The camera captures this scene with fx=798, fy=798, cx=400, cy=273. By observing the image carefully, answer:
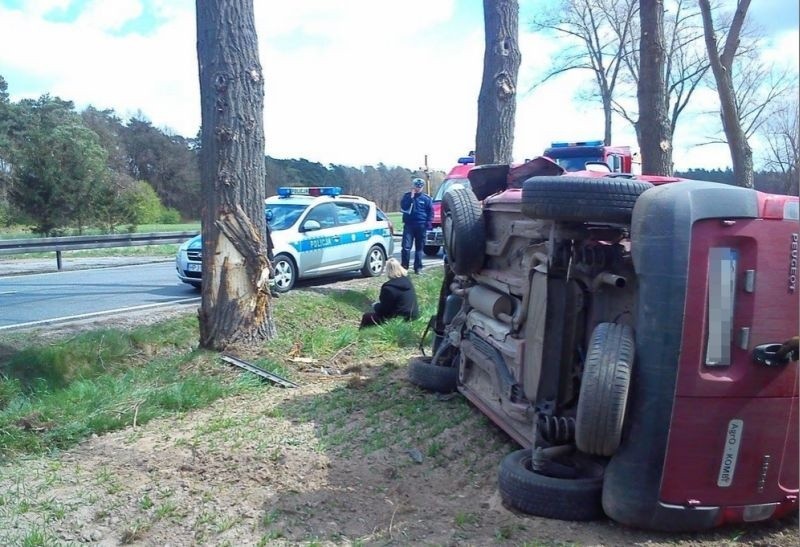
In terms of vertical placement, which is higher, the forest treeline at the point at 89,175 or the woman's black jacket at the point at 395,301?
the forest treeline at the point at 89,175

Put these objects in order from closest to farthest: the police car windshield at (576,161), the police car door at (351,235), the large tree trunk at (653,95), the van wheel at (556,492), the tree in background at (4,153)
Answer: the van wheel at (556,492)
the large tree trunk at (653,95)
the police car windshield at (576,161)
the police car door at (351,235)
the tree in background at (4,153)

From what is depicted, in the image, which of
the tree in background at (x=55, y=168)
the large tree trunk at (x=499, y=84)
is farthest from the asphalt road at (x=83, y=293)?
the tree in background at (x=55, y=168)

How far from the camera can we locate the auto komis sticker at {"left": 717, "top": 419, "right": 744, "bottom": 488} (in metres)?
3.92

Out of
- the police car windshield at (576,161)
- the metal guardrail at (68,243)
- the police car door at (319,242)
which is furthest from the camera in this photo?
the metal guardrail at (68,243)

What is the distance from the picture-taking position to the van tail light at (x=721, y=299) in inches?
153

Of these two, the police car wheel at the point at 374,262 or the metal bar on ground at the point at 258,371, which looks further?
the police car wheel at the point at 374,262

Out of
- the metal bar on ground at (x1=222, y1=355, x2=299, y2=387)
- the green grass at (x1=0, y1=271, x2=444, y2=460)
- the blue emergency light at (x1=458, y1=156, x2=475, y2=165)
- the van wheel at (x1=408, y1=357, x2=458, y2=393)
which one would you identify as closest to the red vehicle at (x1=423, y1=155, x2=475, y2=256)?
the blue emergency light at (x1=458, y1=156, x2=475, y2=165)

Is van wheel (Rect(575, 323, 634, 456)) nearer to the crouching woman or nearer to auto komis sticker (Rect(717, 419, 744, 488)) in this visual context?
auto komis sticker (Rect(717, 419, 744, 488))

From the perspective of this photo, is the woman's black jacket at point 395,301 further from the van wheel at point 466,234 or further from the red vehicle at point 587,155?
the red vehicle at point 587,155

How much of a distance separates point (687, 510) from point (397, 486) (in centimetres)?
178

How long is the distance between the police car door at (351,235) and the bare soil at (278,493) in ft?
29.3

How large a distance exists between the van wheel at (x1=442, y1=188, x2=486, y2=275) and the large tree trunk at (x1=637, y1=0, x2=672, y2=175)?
18.8 feet

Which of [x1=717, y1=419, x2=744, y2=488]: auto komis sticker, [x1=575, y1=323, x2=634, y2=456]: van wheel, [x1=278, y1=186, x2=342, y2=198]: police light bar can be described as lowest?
[x1=717, y1=419, x2=744, y2=488]: auto komis sticker

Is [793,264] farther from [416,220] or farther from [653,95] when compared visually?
[416,220]
